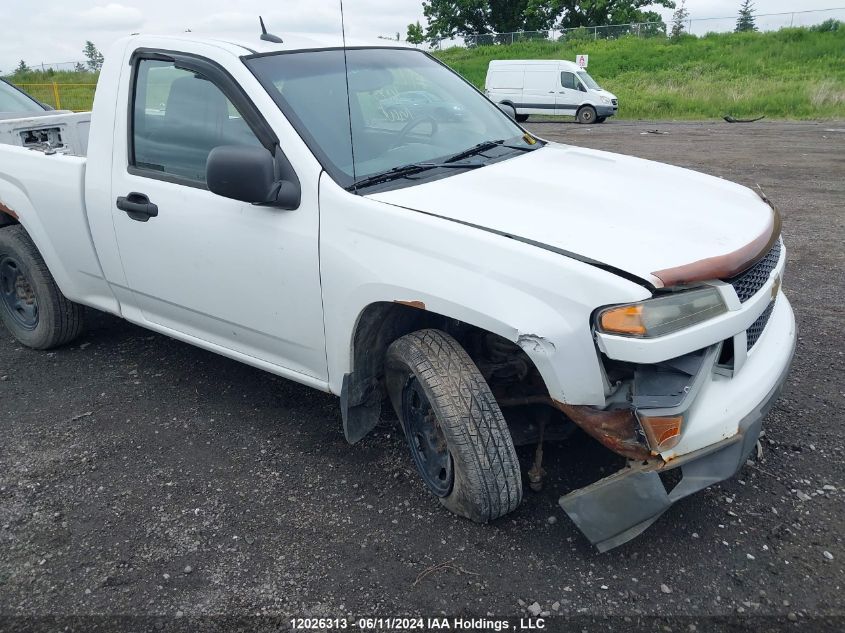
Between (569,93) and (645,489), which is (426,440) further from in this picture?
(569,93)

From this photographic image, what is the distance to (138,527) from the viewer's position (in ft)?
9.52

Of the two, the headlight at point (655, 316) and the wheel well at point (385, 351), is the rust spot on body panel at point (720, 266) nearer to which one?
the headlight at point (655, 316)

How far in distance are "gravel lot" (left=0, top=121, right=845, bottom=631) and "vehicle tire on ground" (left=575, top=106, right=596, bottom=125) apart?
1958cm

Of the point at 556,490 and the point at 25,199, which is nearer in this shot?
the point at 556,490

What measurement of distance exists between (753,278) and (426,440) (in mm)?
1385

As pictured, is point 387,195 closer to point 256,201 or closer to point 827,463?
point 256,201

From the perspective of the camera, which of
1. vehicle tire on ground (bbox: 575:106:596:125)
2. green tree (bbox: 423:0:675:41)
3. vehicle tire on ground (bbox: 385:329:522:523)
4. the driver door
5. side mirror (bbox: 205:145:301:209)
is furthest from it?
green tree (bbox: 423:0:675:41)

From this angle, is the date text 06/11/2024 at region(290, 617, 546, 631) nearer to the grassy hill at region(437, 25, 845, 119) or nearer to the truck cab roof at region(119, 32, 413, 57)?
the truck cab roof at region(119, 32, 413, 57)

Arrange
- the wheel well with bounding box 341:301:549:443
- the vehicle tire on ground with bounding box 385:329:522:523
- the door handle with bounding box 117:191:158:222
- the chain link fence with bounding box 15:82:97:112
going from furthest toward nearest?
the chain link fence with bounding box 15:82:97:112 < the door handle with bounding box 117:191:158:222 < the wheel well with bounding box 341:301:549:443 < the vehicle tire on ground with bounding box 385:329:522:523

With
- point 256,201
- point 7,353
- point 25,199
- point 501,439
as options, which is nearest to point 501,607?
point 501,439

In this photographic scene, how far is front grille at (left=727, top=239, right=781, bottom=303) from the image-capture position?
2.44m

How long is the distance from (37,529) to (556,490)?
6.99 feet

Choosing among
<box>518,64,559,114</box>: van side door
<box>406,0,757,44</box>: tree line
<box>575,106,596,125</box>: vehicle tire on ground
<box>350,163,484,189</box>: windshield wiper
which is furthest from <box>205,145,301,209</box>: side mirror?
→ <box>406,0,757,44</box>: tree line

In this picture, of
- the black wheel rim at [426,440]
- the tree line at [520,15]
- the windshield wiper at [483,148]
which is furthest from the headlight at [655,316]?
the tree line at [520,15]
